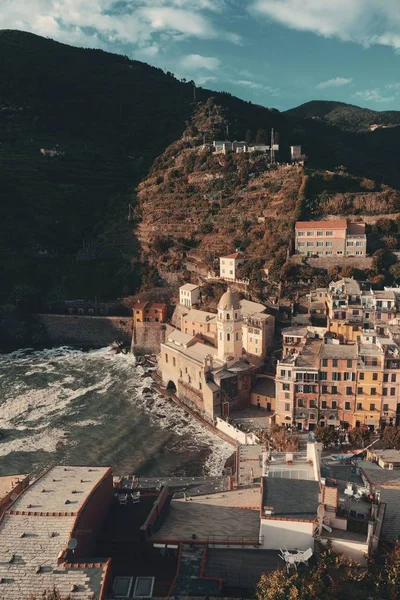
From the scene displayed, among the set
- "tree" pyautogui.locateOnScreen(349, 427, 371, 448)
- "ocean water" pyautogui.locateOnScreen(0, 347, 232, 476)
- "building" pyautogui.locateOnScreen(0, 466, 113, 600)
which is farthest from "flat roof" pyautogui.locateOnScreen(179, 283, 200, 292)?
"building" pyautogui.locateOnScreen(0, 466, 113, 600)

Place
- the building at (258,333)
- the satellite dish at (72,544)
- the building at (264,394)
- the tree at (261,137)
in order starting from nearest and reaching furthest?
the satellite dish at (72,544) < the building at (264,394) < the building at (258,333) < the tree at (261,137)

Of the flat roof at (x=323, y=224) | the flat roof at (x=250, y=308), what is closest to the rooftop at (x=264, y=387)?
the flat roof at (x=250, y=308)

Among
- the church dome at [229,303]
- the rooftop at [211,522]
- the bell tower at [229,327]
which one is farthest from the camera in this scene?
the bell tower at [229,327]

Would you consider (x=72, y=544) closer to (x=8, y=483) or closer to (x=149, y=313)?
(x=8, y=483)

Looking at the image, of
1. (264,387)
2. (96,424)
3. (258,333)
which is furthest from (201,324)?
(96,424)

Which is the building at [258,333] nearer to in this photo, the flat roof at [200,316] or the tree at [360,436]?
the flat roof at [200,316]

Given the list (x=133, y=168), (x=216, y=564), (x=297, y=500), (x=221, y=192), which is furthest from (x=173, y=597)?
(x=133, y=168)

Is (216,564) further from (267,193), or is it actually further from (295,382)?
(267,193)
